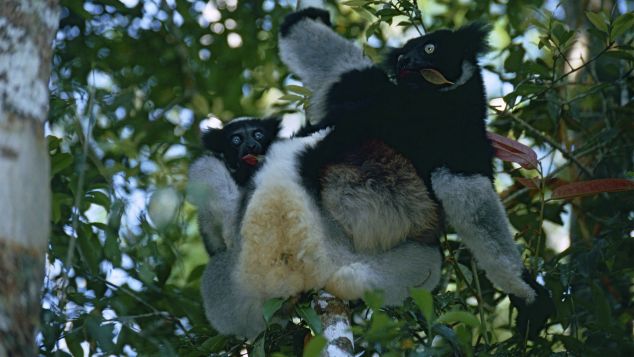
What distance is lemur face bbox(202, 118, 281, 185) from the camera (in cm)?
486

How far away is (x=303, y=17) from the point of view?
4.86 metres

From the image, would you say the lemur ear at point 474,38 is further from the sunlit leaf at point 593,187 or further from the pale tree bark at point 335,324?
the pale tree bark at point 335,324

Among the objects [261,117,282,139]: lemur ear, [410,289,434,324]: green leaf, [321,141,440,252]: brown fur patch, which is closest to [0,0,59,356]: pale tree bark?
[410,289,434,324]: green leaf

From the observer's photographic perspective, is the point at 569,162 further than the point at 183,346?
Yes

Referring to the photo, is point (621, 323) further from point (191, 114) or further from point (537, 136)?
point (191, 114)

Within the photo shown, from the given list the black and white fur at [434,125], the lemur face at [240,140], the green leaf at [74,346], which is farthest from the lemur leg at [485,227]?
the green leaf at [74,346]

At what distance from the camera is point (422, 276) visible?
3.91 m

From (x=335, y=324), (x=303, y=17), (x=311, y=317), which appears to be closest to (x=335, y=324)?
(x=335, y=324)

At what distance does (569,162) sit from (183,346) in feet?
9.12

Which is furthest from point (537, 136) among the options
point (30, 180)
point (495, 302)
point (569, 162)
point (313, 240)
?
point (30, 180)

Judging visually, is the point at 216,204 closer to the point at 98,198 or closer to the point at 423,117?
the point at 98,198

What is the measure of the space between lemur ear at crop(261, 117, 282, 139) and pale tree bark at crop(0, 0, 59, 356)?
286cm

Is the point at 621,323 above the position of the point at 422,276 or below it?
below

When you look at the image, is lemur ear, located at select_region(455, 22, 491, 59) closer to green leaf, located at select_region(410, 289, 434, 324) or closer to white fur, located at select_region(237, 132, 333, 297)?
white fur, located at select_region(237, 132, 333, 297)
